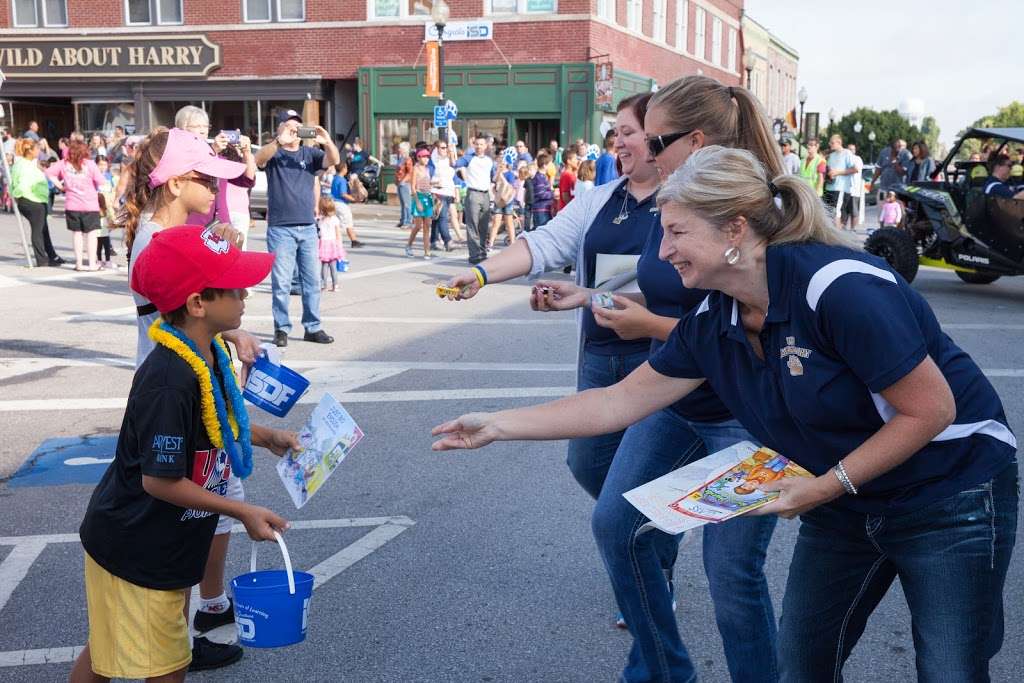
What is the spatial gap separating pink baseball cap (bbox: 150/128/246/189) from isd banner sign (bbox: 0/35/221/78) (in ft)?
106

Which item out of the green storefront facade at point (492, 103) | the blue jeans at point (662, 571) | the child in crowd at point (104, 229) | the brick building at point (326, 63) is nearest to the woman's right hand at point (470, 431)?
the blue jeans at point (662, 571)

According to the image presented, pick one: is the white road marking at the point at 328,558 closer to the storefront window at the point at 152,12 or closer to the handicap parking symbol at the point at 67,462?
the handicap parking symbol at the point at 67,462

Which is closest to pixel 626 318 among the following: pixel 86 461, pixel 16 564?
pixel 16 564

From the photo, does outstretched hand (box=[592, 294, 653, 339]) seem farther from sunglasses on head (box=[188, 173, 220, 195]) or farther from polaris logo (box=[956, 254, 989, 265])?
polaris logo (box=[956, 254, 989, 265])

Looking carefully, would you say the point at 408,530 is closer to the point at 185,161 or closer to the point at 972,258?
the point at 185,161

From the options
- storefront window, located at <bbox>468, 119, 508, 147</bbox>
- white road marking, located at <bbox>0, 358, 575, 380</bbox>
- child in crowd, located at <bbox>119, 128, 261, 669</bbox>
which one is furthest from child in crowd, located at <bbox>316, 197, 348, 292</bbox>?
storefront window, located at <bbox>468, 119, 508, 147</bbox>

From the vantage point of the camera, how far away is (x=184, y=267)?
2.95 metres

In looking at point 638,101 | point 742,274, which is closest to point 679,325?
point 742,274

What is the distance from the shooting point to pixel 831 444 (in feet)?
8.36

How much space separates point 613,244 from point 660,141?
1.66 ft

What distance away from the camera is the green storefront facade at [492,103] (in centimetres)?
3188

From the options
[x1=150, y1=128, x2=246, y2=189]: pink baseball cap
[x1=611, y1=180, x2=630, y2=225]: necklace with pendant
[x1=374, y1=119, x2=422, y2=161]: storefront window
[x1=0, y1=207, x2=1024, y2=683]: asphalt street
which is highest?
[x1=374, y1=119, x2=422, y2=161]: storefront window

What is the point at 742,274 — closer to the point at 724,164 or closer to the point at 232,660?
the point at 724,164

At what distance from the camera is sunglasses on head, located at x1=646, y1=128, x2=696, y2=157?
3.50m
